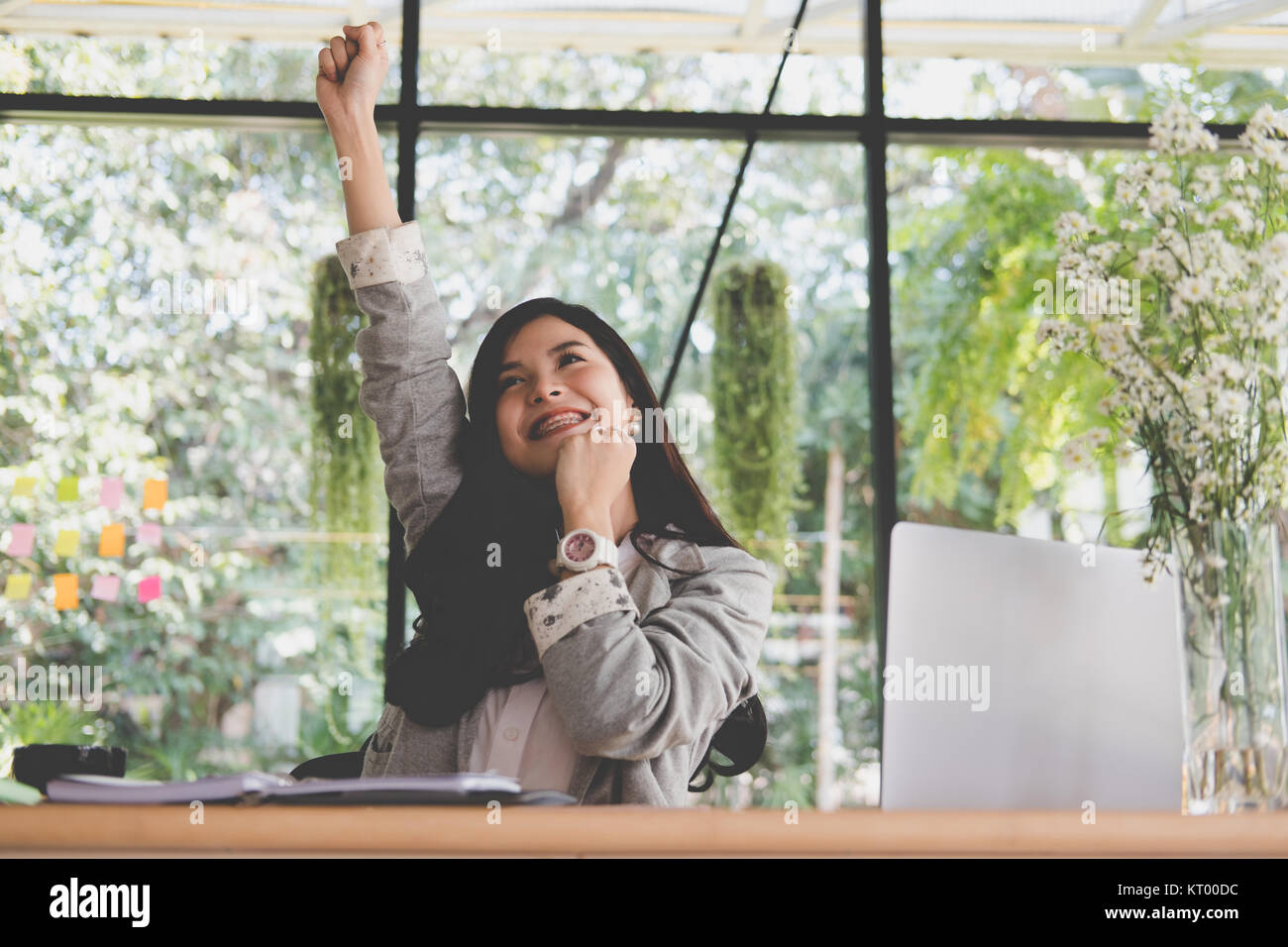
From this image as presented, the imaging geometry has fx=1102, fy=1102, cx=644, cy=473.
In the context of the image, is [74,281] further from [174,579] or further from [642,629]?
[642,629]

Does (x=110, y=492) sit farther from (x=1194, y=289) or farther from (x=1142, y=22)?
(x=1142, y=22)

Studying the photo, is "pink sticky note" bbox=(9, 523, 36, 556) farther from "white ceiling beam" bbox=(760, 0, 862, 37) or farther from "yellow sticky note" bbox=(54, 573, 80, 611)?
"white ceiling beam" bbox=(760, 0, 862, 37)

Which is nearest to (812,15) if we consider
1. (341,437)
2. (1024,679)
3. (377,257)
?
(341,437)

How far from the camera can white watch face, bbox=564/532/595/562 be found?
4.63 ft

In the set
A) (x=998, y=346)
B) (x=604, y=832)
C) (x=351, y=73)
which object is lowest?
(x=604, y=832)

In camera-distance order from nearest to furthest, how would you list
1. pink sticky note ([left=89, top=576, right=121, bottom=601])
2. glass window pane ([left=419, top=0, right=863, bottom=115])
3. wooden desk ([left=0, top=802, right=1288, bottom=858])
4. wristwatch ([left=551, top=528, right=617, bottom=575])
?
wooden desk ([left=0, top=802, right=1288, bottom=858]), wristwatch ([left=551, top=528, right=617, bottom=575]), glass window pane ([left=419, top=0, right=863, bottom=115]), pink sticky note ([left=89, top=576, right=121, bottom=601])

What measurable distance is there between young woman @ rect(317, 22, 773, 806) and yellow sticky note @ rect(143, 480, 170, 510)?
2135 millimetres

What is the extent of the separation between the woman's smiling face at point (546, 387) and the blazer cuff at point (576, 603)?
1.38ft

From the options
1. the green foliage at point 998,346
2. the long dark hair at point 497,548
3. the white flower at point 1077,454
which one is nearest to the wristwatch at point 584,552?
the long dark hair at point 497,548

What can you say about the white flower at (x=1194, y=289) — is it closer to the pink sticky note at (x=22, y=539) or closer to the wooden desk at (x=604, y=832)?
the wooden desk at (x=604, y=832)

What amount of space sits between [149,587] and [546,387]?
2.42 meters

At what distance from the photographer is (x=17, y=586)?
3.38 m

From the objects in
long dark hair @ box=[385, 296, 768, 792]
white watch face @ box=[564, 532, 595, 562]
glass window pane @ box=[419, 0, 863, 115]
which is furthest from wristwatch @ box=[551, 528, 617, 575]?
glass window pane @ box=[419, 0, 863, 115]
